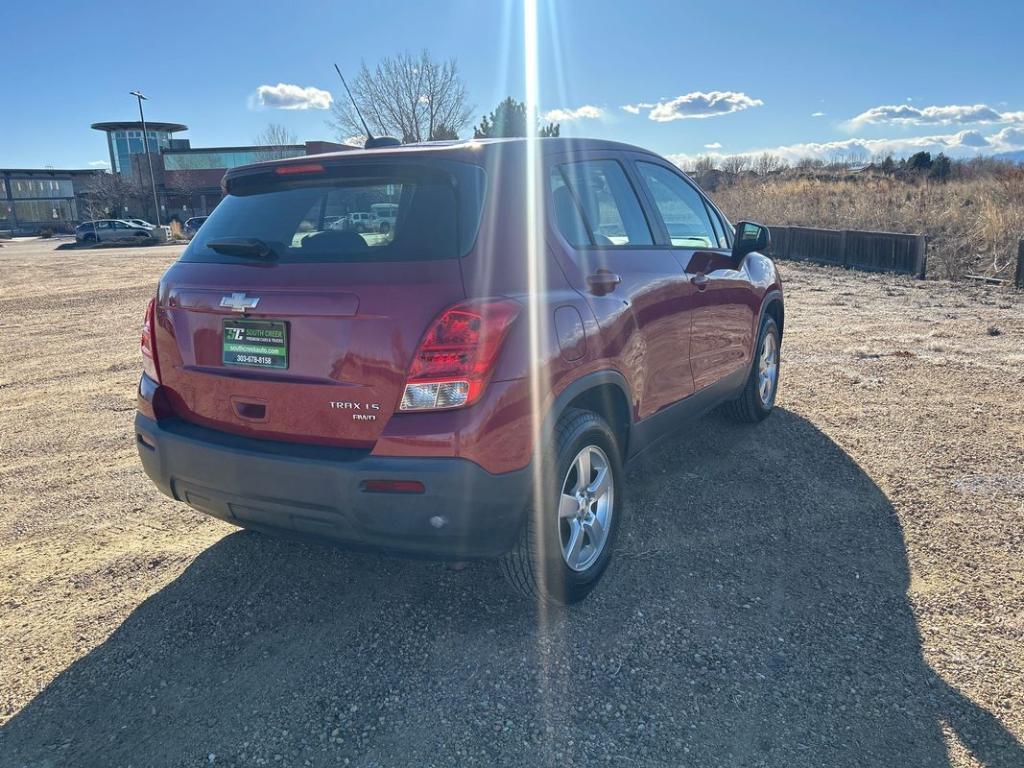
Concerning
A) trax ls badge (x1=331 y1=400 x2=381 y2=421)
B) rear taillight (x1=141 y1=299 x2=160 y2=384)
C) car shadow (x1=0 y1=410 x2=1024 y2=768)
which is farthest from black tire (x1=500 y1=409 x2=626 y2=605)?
rear taillight (x1=141 y1=299 x2=160 y2=384)

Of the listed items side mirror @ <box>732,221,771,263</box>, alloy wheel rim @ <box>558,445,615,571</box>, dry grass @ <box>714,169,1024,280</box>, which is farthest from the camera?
dry grass @ <box>714,169,1024,280</box>

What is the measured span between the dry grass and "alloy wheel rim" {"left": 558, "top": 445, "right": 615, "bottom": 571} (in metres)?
12.1

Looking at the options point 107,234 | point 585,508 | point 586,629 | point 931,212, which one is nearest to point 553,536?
point 585,508

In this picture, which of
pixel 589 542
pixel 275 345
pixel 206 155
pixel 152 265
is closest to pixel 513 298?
pixel 275 345

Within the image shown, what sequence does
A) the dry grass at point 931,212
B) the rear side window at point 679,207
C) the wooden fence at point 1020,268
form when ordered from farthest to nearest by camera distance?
the dry grass at point 931,212 < the wooden fence at point 1020,268 < the rear side window at point 679,207

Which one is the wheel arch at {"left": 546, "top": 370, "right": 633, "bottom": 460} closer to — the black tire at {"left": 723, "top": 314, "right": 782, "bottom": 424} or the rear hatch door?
the rear hatch door

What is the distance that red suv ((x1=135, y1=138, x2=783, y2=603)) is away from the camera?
8.38 feet

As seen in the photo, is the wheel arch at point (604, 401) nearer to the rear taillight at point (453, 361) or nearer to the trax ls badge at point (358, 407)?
the rear taillight at point (453, 361)

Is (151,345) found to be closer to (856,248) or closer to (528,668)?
(528,668)

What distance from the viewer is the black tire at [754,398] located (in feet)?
16.9

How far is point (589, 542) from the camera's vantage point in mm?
3240

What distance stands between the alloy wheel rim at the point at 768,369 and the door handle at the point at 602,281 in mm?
2401

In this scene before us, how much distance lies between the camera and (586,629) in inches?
118

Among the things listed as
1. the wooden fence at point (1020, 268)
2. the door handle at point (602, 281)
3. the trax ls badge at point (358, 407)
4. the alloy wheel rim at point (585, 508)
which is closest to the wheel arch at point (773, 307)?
the door handle at point (602, 281)
